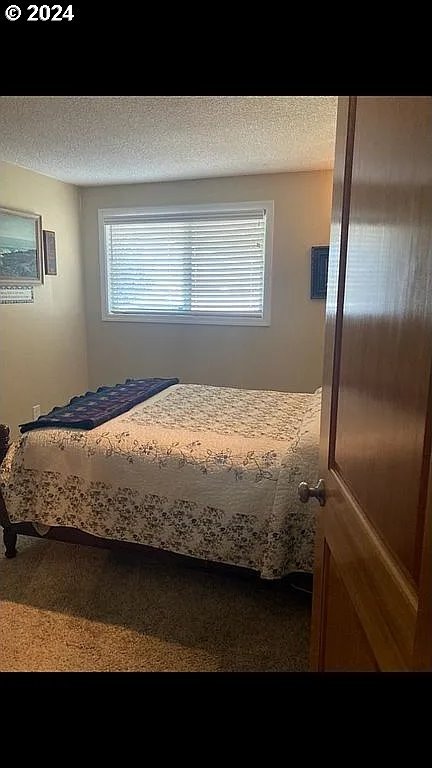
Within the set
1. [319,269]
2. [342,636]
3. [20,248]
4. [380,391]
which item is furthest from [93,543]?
[319,269]

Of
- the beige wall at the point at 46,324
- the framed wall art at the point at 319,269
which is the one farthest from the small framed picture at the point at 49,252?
the framed wall art at the point at 319,269

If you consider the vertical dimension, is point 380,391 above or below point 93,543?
above

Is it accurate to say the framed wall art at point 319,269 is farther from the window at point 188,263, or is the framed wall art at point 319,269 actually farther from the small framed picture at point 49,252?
the small framed picture at point 49,252

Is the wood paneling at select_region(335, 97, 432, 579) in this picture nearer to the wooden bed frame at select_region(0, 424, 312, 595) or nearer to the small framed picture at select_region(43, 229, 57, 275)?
the wooden bed frame at select_region(0, 424, 312, 595)

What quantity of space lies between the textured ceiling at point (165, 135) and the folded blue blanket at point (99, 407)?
1.54 metres

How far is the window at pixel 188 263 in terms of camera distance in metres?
4.19

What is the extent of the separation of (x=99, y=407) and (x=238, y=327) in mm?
1804

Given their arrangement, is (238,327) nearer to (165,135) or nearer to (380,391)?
(165,135)

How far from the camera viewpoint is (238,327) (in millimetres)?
4305

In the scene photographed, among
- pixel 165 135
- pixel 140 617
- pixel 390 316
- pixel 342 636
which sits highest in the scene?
pixel 165 135

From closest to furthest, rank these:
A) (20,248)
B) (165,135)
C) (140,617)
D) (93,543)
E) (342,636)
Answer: (342,636)
(140,617)
(93,543)
(165,135)
(20,248)
